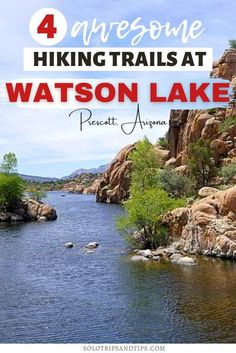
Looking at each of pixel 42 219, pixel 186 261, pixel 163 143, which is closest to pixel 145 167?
pixel 42 219

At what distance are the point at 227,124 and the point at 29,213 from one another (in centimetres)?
3345

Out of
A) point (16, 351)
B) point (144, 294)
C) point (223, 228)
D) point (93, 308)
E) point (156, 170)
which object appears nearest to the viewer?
point (16, 351)

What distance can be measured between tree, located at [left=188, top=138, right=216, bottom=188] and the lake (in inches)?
980

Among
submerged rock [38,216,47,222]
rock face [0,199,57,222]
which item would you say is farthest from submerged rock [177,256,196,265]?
rock face [0,199,57,222]

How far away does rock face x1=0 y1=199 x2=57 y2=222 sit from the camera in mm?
77625

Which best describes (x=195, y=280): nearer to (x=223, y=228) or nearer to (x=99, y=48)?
(x=223, y=228)

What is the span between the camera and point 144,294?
31.3m

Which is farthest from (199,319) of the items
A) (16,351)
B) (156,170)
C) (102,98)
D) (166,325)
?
(156,170)

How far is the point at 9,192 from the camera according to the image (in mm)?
80312

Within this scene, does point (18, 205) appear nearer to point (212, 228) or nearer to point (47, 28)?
point (212, 228)

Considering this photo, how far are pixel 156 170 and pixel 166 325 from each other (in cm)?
4781

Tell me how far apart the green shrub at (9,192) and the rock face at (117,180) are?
34.9m

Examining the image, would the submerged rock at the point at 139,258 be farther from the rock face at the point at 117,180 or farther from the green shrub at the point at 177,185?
the rock face at the point at 117,180

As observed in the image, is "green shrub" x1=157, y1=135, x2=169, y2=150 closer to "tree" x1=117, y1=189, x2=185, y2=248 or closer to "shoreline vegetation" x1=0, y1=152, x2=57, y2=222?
"shoreline vegetation" x1=0, y1=152, x2=57, y2=222
